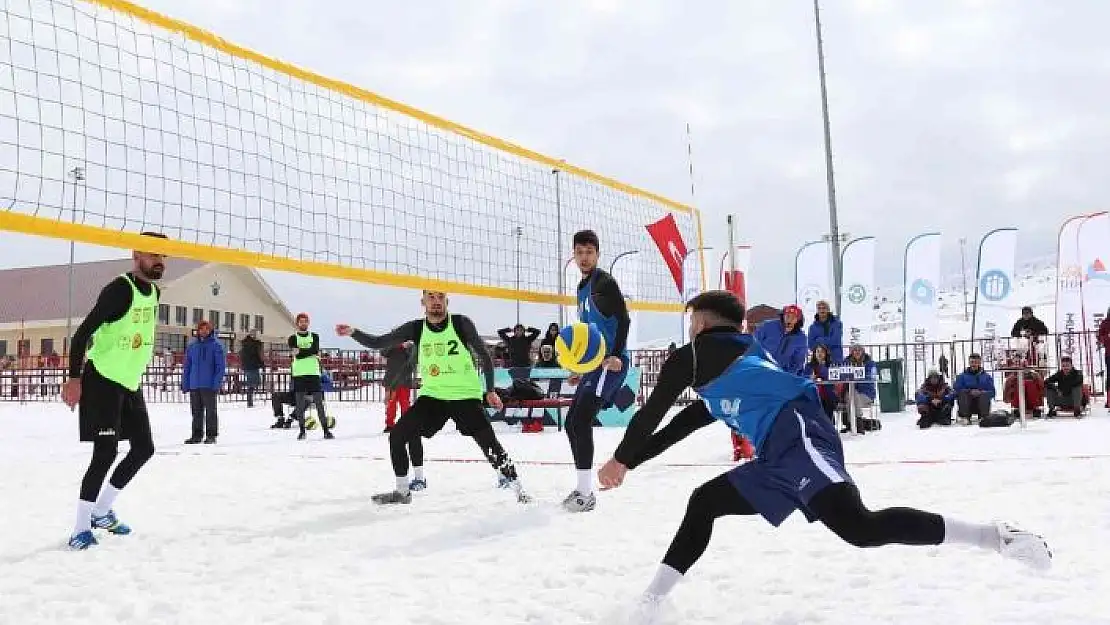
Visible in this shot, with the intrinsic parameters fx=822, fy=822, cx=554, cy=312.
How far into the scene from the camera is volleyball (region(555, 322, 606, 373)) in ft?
16.4

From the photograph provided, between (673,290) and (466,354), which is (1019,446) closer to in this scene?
(673,290)

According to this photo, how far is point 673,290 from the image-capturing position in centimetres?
950

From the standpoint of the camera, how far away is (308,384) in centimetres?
1096

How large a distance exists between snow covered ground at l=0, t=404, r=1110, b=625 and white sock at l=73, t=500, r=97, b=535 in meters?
0.13

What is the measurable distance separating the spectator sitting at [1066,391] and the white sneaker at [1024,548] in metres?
9.89

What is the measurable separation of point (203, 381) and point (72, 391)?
6.48m

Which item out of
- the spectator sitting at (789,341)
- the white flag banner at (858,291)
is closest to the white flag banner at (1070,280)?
the white flag banner at (858,291)

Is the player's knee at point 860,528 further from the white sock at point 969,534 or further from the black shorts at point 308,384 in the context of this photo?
the black shorts at point 308,384

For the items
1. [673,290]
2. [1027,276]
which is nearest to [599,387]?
[673,290]

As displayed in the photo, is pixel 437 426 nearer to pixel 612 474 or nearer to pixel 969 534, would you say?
pixel 612 474

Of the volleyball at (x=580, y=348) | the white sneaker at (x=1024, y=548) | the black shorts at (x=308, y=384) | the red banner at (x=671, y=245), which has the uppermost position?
the red banner at (x=671, y=245)

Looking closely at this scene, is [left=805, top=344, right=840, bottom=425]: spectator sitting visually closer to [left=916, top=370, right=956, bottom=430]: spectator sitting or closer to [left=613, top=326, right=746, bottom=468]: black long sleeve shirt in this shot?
[left=916, top=370, right=956, bottom=430]: spectator sitting

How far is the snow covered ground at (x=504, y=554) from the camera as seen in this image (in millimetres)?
2895

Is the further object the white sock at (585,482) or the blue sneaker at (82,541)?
the white sock at (585,482)
